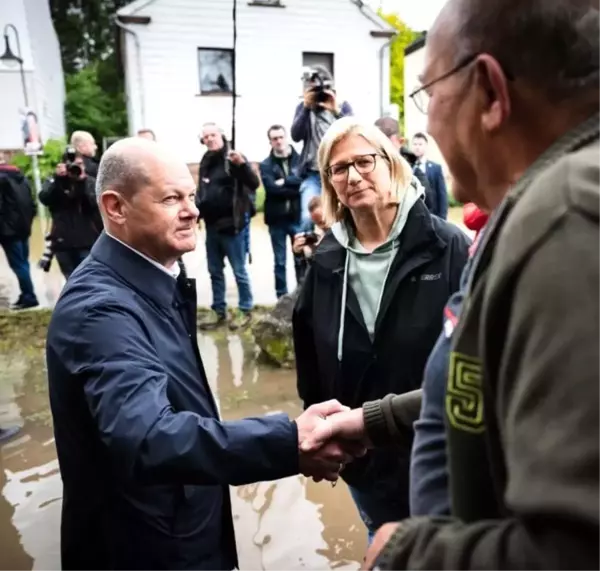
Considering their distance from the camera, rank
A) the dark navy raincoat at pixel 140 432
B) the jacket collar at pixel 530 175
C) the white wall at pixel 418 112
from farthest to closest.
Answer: the dark navy raincoat at pixel 140 432
the white wall at pixel 418 112
the jacket collar at pixel 530 175

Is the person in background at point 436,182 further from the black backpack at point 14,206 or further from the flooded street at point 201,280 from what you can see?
the black backpack at point 14,206

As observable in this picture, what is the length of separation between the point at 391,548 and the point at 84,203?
22.3ft

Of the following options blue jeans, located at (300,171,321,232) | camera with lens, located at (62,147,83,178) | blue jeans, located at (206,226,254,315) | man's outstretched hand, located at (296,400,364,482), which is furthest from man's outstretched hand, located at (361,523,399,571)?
camera with lens, located at (62,147,83,178)

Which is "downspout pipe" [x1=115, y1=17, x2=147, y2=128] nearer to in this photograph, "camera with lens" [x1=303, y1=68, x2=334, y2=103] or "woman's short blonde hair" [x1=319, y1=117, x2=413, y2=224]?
"camera with lens" [x1=303, y1=68, x2=334, y2=103]

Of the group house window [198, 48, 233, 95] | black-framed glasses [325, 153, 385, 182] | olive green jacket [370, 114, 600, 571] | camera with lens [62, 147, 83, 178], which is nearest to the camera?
olive green jacket [370, 114, 600, 571]

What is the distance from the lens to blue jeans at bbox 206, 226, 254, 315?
23.0 feet

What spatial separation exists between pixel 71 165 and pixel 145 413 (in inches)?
232

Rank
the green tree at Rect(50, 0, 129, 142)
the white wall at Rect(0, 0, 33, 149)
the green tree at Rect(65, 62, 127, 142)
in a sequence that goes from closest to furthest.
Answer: the white wall at Rect(0, 0, 33, 149) < the green tree at Rect(65, 62, 127, 142) < the green tree at Rect(50, 0, 129, 142)

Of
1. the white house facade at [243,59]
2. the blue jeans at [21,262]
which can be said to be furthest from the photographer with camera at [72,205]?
the white house facade at [243,59]

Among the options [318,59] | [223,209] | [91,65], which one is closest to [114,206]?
[223,209]

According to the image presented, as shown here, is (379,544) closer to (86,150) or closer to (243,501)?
(243,501)

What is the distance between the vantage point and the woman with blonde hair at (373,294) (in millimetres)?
2287

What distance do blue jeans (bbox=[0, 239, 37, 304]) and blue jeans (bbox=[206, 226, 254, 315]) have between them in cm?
249

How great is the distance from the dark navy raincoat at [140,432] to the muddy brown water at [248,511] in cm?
109
